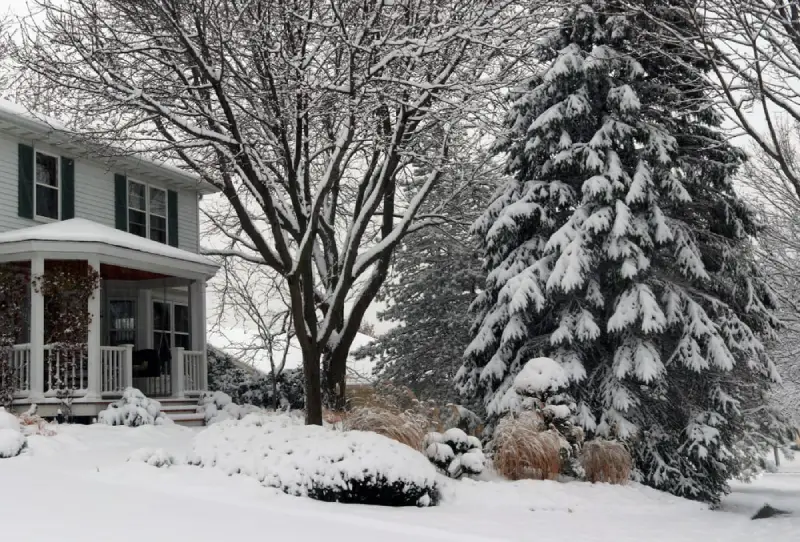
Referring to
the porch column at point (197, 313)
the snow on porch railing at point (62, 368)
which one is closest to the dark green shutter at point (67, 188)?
the porch column at point (197, 313)

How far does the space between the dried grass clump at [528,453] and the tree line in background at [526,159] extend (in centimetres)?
56

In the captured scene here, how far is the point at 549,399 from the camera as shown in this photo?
432 inches

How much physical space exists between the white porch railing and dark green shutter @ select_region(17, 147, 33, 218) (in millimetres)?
2466

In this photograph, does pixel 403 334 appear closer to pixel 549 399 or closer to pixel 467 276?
pixel 467 276

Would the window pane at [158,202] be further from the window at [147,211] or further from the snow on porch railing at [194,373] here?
the snow on porch railing at [194,373]

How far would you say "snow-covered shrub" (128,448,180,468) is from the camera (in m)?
9.05

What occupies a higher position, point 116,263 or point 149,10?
point 149,10

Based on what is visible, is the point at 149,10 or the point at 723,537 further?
the point at 149,10

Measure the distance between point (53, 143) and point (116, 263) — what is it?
9.04 feet

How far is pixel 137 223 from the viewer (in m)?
17.2

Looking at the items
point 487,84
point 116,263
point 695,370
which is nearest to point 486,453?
point 695,370

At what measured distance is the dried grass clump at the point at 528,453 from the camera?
1006 cm

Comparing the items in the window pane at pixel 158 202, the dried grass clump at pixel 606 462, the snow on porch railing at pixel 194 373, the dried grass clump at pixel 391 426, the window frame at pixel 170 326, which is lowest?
the dried grass clump at pixel 606 462

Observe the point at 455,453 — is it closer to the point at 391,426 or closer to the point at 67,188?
the point at 391,426
